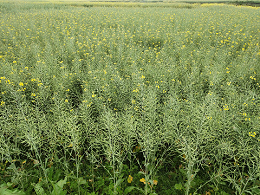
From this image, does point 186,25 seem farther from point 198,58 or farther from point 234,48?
point 198,58

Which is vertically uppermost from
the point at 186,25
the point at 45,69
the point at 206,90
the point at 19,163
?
the point at 186,25

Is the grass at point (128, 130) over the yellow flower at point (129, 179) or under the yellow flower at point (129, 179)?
over

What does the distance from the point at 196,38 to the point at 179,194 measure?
26.1 ft

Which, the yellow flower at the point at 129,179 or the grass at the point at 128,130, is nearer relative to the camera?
the grass at the point at 128,130

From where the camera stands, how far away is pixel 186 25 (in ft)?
33.9

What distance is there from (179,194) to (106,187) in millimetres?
1125

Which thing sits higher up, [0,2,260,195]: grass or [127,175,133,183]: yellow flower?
[0,2,260,195]: grass

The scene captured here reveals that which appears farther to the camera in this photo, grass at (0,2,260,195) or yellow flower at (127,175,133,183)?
yellow flower at (127,175,133,183)

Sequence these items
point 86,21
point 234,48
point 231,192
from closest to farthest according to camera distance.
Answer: point 231,192
point 234,48
point 86,21

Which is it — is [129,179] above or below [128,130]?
below

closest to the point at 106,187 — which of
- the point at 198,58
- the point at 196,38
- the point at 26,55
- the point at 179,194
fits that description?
the point at 179,194

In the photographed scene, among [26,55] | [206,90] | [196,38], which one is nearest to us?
[206,90]

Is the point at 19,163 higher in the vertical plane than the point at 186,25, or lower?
lower

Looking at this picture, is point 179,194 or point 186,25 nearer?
point 179,194
